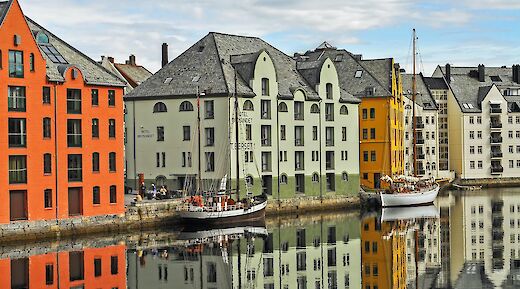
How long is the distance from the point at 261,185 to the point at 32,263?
36663mm

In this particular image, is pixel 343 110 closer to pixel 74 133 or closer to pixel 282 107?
pixel 282 107

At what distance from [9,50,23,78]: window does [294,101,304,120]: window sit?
1359 inches

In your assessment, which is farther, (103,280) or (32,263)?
(32,263)

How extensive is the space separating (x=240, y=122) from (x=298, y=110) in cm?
891

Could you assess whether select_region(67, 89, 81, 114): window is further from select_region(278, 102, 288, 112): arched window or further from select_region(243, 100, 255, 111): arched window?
select_region(278, 102, 288, 112): arched window

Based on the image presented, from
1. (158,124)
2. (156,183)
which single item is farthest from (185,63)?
(156,183)

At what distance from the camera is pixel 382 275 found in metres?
47.2

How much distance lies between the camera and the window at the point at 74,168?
209ft

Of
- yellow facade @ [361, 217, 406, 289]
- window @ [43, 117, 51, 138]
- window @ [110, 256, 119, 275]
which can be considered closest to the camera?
yellow facade @ [361, 217, 406, 289]

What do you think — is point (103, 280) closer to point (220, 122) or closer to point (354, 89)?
point (220, 122)

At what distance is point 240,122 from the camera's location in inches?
3236

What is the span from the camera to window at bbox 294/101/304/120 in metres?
88.6

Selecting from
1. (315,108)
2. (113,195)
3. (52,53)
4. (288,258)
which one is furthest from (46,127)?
(315,108)

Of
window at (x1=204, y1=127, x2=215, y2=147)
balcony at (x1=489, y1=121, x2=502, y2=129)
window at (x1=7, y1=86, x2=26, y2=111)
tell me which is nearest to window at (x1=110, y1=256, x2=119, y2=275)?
window at (x1=7, y1=86, x2=26, y2=111)
